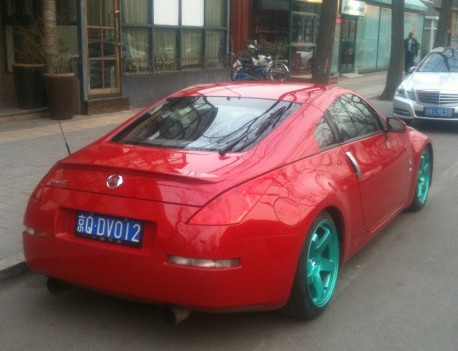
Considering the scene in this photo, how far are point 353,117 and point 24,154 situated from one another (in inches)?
195

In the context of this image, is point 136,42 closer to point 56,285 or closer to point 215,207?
point 56,285

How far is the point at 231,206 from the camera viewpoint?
3.39m

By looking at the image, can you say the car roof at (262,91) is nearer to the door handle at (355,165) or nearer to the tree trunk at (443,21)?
the door handle at (355,165)

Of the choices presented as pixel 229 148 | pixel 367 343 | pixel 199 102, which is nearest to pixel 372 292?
pixel 367 343

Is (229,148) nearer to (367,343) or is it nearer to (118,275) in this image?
(118,275)

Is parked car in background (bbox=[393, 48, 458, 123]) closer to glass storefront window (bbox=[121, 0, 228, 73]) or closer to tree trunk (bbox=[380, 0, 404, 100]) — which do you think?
tree trunk (bbox=[380, 0, 404, 100])

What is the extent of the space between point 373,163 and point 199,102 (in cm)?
140

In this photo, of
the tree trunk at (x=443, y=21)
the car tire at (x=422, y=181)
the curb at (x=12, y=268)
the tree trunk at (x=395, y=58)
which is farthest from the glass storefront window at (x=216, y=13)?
the curb at (x=12, y=268)

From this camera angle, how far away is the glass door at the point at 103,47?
1168 cm

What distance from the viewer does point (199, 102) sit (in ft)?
15.4

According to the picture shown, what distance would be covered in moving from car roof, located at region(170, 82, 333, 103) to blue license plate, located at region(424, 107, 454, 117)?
731 centimetres

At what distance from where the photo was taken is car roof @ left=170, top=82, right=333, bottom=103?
4.61 metres

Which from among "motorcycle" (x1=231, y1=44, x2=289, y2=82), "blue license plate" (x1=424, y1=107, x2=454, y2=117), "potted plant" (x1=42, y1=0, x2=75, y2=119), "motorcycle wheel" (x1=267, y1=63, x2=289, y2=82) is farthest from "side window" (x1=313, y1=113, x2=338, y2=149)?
"motorcycle wheel" (x1=267, y1=63, x2=289, y2=82)

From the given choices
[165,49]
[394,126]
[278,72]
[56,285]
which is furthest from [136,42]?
[56,285]
